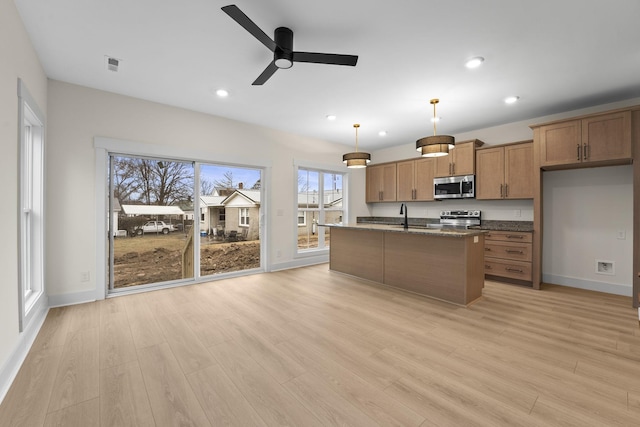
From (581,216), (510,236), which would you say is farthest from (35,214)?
(581,216)

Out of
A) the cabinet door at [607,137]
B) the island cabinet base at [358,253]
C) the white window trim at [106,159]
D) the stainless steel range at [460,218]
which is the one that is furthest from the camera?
the stainless steel range at [460,218]

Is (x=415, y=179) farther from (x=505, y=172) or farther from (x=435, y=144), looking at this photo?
(x=435, y=144)

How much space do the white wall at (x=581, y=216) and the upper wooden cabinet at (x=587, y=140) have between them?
0.52 meters

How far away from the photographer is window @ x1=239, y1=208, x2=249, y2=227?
16.4 feet

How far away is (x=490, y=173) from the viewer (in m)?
4.82

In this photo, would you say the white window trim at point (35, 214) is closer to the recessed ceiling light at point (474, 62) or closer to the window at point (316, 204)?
the window at point (316, 204)

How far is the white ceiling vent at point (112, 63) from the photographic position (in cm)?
285

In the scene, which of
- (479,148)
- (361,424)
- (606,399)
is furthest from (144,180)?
(479,148)

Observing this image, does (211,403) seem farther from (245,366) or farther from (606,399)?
(606,399)

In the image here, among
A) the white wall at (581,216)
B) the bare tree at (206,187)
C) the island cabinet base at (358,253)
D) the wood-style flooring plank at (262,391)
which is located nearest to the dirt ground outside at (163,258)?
the bare tree at (206,187)

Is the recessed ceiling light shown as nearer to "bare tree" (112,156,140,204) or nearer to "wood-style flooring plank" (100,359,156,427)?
"wood-style flooring plank" (100,359,156,427)

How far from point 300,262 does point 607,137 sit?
508cm

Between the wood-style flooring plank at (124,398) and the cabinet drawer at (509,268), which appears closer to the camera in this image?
the wood-style flooring plank at (124,398)

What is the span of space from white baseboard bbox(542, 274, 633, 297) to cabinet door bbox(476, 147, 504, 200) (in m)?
1.55
